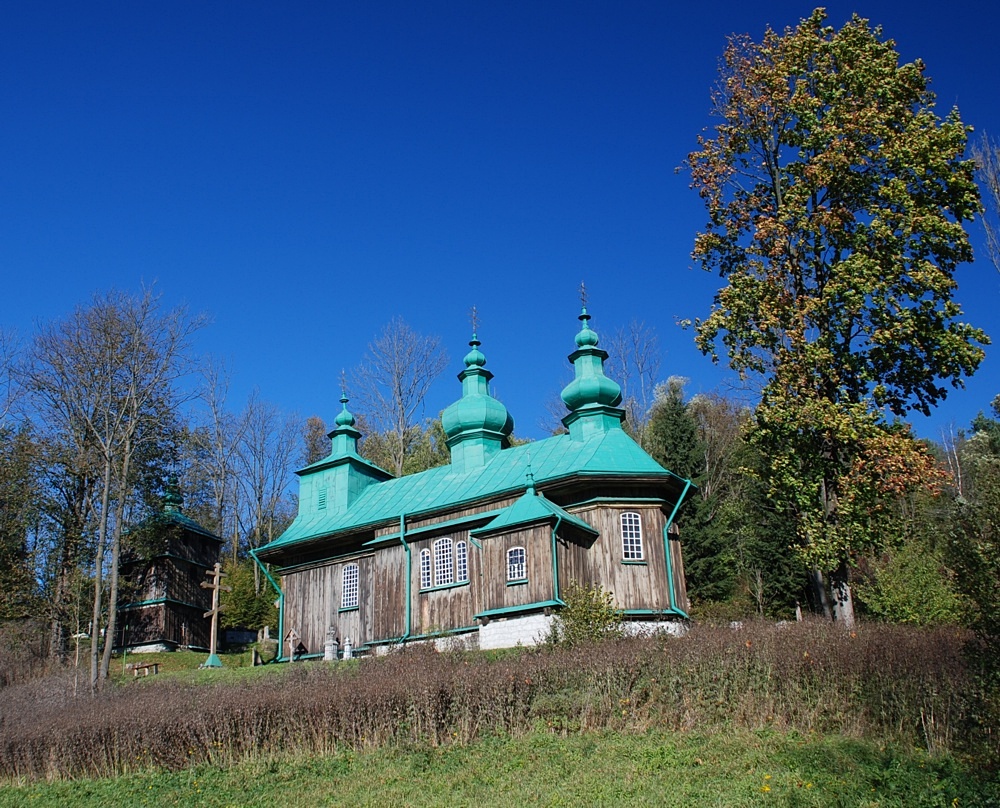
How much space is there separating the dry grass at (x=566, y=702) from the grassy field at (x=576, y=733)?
0.9 inches

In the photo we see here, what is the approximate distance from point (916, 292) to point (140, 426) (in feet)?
70.6

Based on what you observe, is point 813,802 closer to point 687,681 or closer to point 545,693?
point 687,681

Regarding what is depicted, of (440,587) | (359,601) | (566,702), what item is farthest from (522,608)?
(566,702)

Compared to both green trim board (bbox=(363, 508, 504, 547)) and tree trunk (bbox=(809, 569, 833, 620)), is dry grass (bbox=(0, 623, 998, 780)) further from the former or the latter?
green trim board (bbox=(363, 508, 504, 547))

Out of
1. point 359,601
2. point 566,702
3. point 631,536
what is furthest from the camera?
point 359,601

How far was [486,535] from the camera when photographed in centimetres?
2158

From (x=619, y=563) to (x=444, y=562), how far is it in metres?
4.71

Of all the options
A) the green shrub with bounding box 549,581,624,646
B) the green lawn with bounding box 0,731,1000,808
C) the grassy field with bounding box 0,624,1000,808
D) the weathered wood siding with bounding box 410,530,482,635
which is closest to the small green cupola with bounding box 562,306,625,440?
the weathered wood siding with bounding box 410,530,482,635

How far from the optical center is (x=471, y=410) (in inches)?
1047

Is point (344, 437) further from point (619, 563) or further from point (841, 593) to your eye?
point (841, 593)

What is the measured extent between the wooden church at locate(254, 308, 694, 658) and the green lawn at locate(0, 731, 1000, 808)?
8.51m

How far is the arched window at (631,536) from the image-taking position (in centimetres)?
2162

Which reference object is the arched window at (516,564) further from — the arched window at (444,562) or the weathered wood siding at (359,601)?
the weathered wood siding at (359,601)

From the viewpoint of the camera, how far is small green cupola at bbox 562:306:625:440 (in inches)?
969
